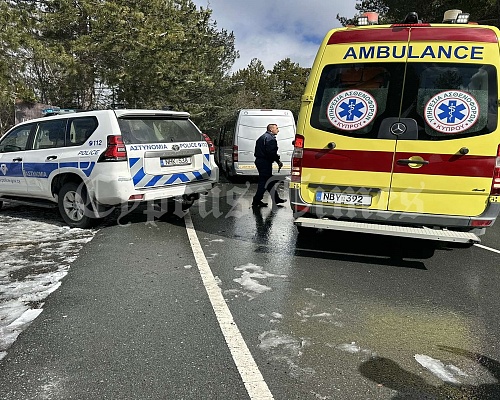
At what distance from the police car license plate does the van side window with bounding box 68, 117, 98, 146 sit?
1.08 m

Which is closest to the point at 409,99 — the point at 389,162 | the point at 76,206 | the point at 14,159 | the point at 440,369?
the point at 389,162

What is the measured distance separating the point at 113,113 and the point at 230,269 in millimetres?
2994

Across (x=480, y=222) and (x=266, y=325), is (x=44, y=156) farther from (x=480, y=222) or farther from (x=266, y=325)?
(x=480, y=222)

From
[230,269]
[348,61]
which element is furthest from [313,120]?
[230,269]

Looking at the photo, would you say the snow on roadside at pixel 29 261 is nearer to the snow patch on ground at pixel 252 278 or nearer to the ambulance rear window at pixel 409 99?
the snow patch on ground at pixel 252 278

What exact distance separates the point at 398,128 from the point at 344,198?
0.96 m

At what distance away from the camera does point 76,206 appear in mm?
6273

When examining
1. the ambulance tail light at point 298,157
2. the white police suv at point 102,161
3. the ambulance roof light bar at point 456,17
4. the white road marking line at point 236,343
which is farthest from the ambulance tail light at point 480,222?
the white police suv at point 102,161

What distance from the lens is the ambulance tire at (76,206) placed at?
613 centimetres

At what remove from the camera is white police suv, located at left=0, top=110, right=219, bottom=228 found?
579 cm

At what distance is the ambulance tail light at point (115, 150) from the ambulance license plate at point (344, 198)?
9.18 feet

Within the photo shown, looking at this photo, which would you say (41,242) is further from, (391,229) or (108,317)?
(391,229)

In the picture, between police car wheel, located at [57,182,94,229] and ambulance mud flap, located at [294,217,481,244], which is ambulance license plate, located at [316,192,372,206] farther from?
police car wheel, located at [57,182,94,229]

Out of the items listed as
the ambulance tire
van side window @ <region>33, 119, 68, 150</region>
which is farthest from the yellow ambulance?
van side window @ <region>33, 119, 68, 150</region>
